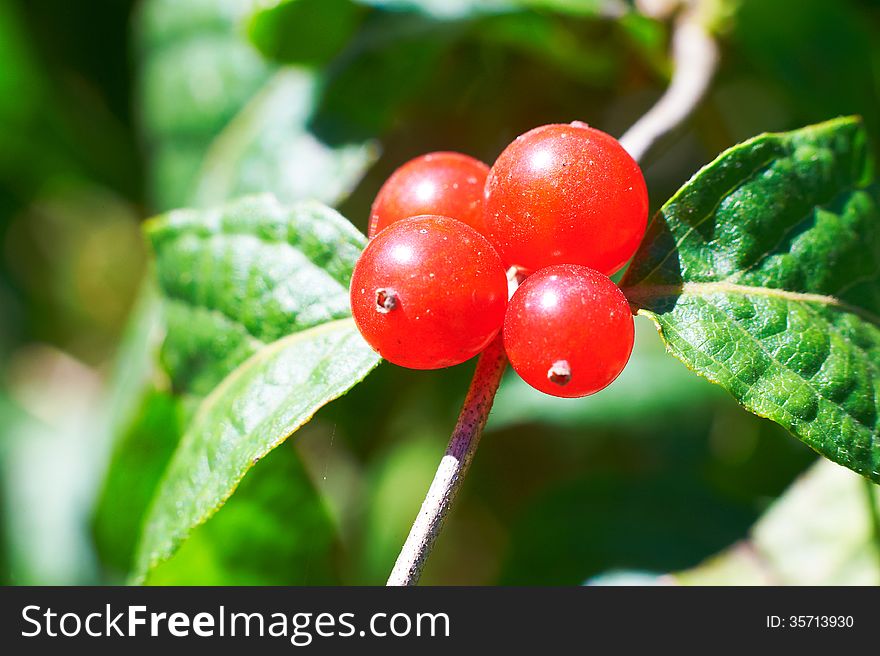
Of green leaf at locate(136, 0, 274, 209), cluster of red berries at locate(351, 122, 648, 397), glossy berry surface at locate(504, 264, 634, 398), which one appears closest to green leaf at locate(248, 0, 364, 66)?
green leaf at locate(136, 0, 274, 209)

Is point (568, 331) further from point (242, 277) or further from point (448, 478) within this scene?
point (242, 277)

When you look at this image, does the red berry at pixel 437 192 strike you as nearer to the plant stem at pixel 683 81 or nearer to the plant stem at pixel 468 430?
the plant stem at pixel 468 430

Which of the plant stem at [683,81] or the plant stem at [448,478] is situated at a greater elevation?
the plant stem at [683,81]

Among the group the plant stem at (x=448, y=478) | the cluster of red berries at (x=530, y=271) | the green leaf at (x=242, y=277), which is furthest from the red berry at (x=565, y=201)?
the green leaf at (x=242, y=277)

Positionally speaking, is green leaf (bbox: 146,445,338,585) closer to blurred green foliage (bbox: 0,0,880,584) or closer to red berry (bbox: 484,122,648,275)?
blurred green foliage (bbox: 0,0,880,584)

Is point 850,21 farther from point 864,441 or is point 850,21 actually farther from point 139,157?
point 139,157

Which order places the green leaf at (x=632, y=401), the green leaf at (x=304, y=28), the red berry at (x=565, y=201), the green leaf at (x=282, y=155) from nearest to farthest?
1. the red berry at (x=565, y=201)
2. the green leaf at (x=304, y=28)
3. the green leaf at (x=282, y=155)
4. the green leaf at (x=632, y=401)

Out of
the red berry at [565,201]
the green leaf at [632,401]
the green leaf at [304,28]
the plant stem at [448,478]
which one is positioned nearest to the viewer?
the plant stem at [448,478]
